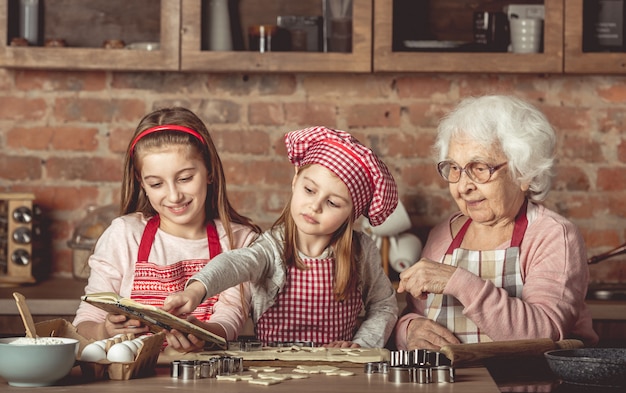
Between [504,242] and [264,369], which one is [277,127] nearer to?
[504,242]

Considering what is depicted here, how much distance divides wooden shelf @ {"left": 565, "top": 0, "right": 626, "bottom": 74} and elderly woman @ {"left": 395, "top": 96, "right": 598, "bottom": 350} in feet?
3.22

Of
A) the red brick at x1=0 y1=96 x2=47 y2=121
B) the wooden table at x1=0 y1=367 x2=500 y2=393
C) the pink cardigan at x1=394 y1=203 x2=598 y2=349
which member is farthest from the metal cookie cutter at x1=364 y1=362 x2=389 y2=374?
the red brick at x1=0 y1=96 x2=47 y2=121

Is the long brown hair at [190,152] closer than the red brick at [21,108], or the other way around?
the long brown hair at [190,152]

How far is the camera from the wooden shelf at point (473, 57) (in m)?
3.41


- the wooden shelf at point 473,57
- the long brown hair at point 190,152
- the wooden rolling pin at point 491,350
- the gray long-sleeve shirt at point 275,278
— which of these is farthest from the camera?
the wooden shelf at point 473,57

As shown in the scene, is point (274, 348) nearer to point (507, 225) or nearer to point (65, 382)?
point (65, 382)

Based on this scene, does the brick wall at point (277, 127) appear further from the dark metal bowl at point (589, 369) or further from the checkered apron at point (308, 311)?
the dark metal bowl at point (589, 369)

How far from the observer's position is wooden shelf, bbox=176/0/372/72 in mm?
3406

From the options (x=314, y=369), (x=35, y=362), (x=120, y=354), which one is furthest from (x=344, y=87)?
(x=35, y=362)

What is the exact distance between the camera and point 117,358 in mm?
1695

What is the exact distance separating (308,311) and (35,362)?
34.6 inches

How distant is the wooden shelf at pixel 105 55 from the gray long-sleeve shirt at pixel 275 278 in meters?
1.28

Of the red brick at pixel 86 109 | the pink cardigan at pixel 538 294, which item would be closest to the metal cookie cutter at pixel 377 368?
the pink cardigan at pixel 538 294

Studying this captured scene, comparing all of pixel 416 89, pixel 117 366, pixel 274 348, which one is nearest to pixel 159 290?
pixel 274 348
